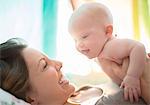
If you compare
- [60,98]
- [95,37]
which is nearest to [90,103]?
[60,98]

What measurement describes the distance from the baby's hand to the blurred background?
42cm

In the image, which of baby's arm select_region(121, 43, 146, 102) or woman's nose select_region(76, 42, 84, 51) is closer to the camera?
baby's arm select_region(121, 43, 146, 102)

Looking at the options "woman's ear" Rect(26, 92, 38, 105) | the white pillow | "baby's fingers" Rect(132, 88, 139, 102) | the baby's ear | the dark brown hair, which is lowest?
"baby's fingers" Rect(132, 88, 139, 102)

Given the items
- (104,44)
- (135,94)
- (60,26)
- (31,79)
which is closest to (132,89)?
(135,94)

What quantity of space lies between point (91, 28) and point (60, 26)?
15.7 inches

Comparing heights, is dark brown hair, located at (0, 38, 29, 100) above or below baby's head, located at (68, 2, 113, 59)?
below

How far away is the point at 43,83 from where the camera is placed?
1105 millimetres

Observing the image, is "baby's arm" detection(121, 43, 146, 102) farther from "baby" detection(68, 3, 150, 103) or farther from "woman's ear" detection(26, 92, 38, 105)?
"woman's ear" detection(26, 92, 38, 105)

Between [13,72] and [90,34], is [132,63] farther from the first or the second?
[13,72]

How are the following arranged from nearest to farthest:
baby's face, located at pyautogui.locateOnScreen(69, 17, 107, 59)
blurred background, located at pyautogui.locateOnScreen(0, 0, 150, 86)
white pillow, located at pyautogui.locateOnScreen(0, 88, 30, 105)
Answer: white pillow, located at pyautogui.locateOnScreen(0, 88, 30, 105), baby's face, located at pyautogui.locateOnScreen(69, 17, 107, 59), blurred background, located at pyautogui.locateOnScreen(0, 0, 150, 86)

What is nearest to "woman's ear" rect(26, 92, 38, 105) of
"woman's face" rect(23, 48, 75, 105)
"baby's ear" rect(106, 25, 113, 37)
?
"woman's face" rect(23, 48, 75, 105)

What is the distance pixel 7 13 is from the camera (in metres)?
1.52

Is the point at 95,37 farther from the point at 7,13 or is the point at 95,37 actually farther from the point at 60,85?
the point at 7,13

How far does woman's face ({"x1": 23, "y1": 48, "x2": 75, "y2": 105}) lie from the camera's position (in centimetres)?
110
